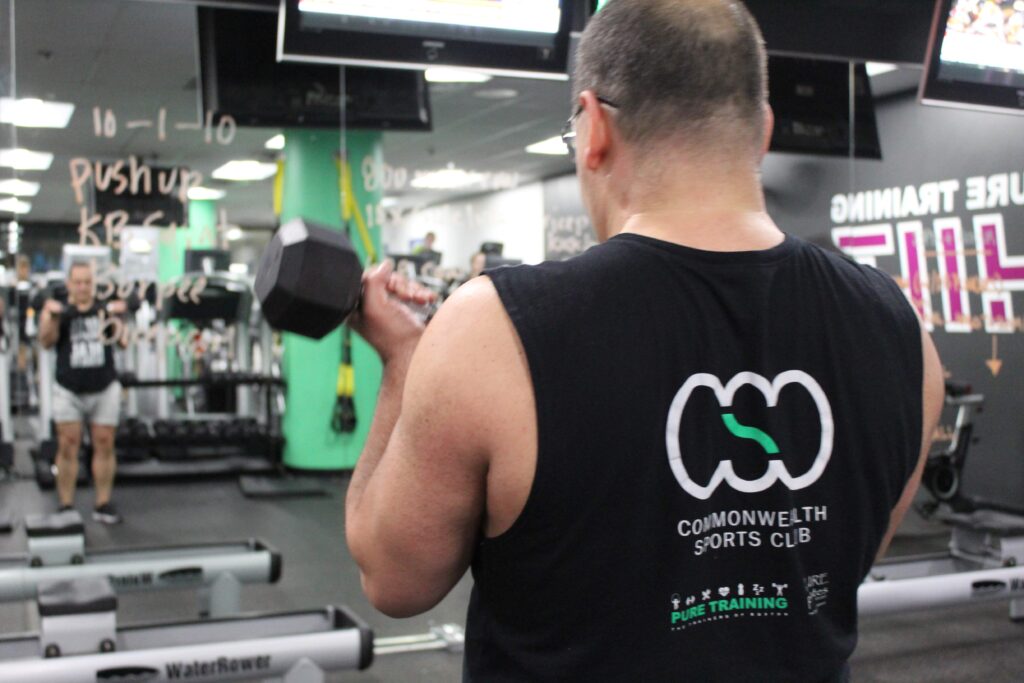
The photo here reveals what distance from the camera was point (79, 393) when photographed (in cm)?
558

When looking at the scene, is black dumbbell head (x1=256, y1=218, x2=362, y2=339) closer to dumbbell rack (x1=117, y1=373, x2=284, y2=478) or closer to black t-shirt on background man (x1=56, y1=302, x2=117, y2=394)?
black t-shirt on background man (x1=56, y1=302, x2=117, y2=394)

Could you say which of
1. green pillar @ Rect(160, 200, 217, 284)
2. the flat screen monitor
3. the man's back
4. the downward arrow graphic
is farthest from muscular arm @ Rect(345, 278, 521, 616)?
the downward arrow graphic

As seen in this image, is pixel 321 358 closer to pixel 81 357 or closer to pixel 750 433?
pixel 81 357

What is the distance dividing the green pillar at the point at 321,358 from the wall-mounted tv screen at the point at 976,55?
2.47 m

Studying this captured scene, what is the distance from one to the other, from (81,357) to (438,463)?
5129 mm

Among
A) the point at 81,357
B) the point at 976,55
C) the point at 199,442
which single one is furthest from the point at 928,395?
the point at 199,442

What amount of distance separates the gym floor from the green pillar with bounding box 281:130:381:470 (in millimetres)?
332

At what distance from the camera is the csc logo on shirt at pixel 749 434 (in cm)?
84

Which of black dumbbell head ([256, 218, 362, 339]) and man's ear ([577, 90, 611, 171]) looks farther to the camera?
black dumbbell head ([256, 218, 362, 339])

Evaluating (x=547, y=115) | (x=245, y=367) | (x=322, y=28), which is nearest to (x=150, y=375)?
(x=245, y=367)

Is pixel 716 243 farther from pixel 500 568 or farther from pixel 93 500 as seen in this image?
pixel 93 500

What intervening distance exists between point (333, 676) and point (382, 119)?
7.26 feet

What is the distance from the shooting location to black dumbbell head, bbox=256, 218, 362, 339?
1.04 meters

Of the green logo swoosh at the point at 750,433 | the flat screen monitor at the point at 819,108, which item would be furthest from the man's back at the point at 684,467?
the flat screen monitor at the point at 819,108
